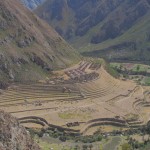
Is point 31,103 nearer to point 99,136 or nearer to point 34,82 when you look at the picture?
point 34,82

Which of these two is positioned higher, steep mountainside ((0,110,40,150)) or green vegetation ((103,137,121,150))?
steep mountainside ((0,110,40,150))

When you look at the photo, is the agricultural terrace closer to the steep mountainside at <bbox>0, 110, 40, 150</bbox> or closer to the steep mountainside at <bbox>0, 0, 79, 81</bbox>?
the steep mountainside at <bbox>0, 0, 79, 81</bbox>

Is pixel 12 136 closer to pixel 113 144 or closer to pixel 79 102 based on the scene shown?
pixel 113 144

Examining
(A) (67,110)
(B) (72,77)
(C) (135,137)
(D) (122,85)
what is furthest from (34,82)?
(C) (135,137)

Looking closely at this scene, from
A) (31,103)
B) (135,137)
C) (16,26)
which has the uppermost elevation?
(16,26)

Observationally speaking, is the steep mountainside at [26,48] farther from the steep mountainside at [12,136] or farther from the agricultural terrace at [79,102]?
the steep mountainside at [12,136]

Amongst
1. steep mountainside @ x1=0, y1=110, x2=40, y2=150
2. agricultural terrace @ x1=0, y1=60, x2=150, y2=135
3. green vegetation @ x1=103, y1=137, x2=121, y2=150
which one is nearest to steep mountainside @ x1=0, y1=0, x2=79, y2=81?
agricultural terrace @ x1=0, y1=60, x2=150, y2=135
